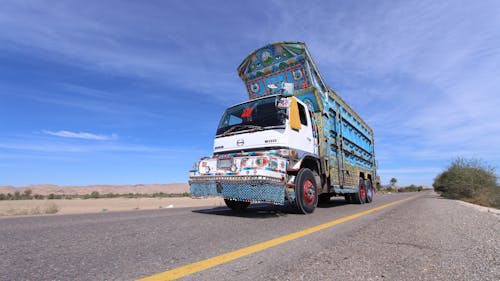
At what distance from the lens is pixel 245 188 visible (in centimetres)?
491

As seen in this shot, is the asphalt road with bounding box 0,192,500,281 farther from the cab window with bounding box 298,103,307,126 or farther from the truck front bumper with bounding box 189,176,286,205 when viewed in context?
the cab window with bounding box 298,103,307,126

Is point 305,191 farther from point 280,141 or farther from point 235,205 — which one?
point 235,205

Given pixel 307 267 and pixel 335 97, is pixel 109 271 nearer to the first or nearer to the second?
pixel 307 267


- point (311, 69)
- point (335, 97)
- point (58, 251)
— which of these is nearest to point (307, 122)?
point (311, 69)

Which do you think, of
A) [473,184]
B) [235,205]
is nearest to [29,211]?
[235,205]

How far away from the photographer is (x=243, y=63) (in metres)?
7.76

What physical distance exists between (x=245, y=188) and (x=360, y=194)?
6924mm

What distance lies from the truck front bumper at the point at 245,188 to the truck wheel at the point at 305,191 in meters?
0.57

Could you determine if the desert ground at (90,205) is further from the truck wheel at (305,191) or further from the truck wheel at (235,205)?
the truck wheel at (305,191)

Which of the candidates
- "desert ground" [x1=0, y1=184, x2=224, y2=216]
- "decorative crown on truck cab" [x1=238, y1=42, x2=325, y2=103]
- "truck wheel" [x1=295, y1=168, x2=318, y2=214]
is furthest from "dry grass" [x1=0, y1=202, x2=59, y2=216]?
"decorative crown on truck cab" [x1=238, y1=42, x2=325, y2=103]

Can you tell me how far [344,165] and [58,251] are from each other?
7.84 metres

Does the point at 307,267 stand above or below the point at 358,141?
below

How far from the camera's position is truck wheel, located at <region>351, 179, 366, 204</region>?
32.8 ft

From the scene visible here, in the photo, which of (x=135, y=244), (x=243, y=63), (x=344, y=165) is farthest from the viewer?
(x=344, y=165)
